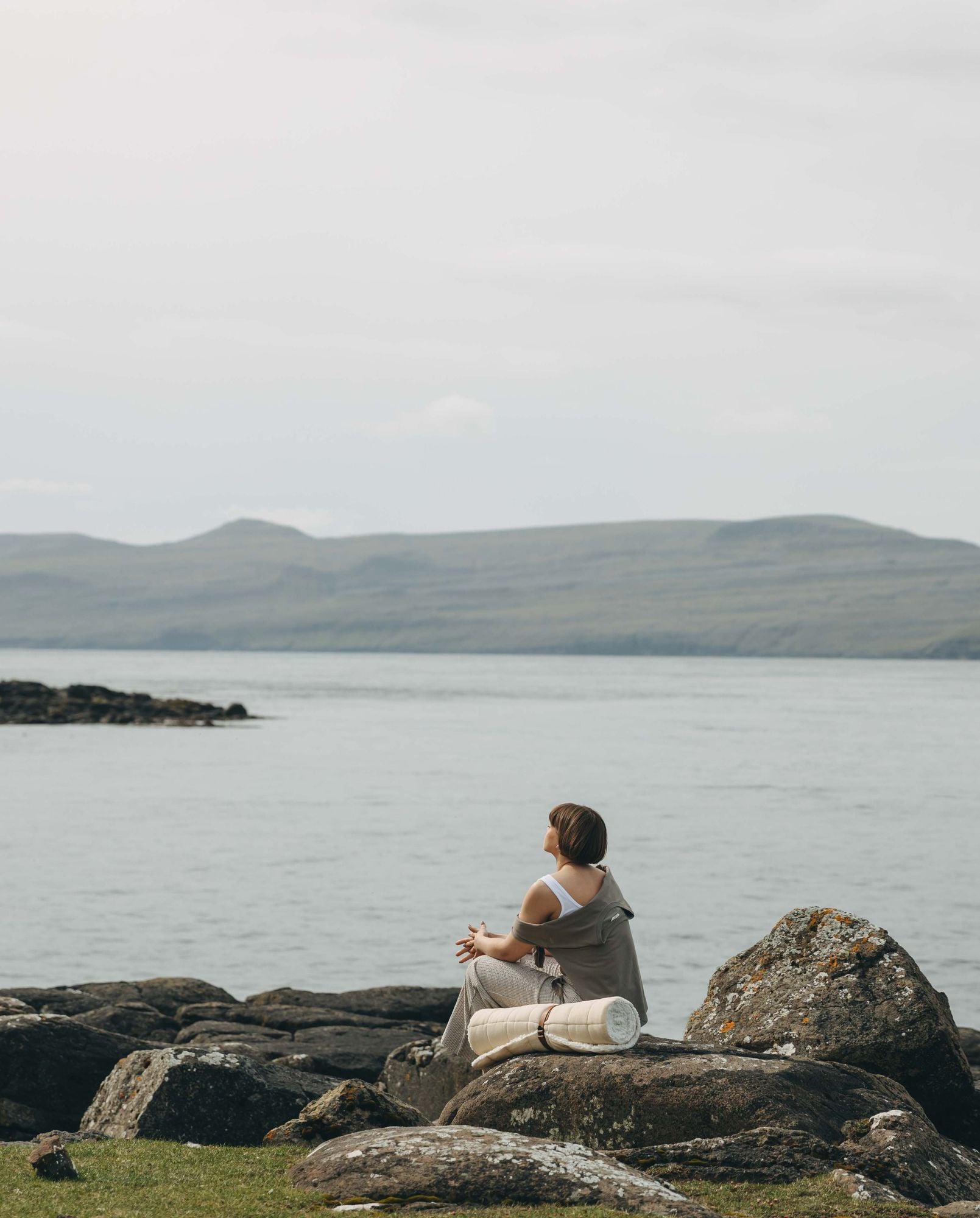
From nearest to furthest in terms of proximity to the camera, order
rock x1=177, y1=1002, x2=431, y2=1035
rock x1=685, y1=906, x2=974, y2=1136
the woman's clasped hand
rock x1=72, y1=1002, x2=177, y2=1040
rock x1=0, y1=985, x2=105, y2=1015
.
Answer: the woman's clasped hand, rock x1=685, y1=906, x2=974, y2=1136, rock x1=72, y1=1002, x2=177, y2=1040, rock x1=177, y1=1002, x2=431, y2=1035, rock x1=0, y1=985, x2=105, y2=1015

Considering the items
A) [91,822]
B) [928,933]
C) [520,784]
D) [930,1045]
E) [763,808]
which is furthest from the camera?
[520,784]

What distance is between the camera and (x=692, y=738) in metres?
88.6

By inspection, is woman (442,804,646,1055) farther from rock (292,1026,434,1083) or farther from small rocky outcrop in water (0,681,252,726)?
small rocky outcrop in water (0,681,252,726)

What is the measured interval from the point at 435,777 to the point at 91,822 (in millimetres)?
18712

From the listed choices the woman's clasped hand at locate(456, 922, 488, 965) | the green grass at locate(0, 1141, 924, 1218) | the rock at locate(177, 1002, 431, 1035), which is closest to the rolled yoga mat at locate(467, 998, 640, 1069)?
the woman's clasped hand at locate(456, 922, 488, 965)

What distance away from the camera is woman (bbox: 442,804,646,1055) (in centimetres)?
1030

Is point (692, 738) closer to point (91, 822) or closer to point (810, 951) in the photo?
point (91, 822)

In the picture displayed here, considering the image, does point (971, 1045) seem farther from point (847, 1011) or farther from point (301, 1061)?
point (301, 1061)

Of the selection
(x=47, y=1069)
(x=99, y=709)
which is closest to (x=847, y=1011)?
(x=47, y=1069)

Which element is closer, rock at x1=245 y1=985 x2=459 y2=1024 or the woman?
the woman

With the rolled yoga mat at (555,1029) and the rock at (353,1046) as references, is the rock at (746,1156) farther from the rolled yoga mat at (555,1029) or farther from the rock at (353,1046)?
the rock at (353,1046)

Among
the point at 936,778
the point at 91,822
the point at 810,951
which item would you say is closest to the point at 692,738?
the point at 936,778

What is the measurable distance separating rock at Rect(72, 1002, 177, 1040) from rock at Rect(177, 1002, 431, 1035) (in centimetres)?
33

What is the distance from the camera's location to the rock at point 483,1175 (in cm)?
809
